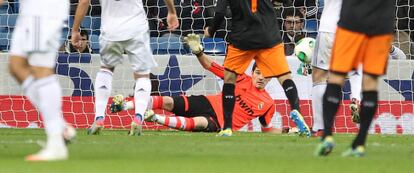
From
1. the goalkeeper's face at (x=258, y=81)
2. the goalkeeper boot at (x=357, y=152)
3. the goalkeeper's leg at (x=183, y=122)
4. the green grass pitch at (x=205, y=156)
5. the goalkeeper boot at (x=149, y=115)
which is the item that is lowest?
the green grass pitch at (x=205, y=156)

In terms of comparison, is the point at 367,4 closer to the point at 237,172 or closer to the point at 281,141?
the point at 237,172

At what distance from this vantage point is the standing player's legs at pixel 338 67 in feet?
25.5

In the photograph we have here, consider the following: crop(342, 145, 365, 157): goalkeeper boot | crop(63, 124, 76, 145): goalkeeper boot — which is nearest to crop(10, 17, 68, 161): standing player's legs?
crop(63, 124, 76, 145): goalkeeper boot

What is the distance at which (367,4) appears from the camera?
7.79m

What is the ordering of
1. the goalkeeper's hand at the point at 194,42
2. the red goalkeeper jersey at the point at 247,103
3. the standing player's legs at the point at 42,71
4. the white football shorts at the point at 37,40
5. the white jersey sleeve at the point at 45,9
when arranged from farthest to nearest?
the red goalkeeper jersey at the point at 247,103 → the goalkeeper's hand at the point at 194,42 → the white jersey sleeve at the point at 45,9 → the white football shorts at the point at 37,40 → the standing player's legs at the point at 42,71

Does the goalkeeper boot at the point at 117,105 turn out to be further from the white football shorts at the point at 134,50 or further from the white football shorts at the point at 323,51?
the white football shorts at the point at 323,51

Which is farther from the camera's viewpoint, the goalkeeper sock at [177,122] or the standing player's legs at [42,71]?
the goalkeeper sock at [177,122]

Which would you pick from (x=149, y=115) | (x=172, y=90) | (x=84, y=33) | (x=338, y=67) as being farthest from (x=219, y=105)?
(x=338, y=67)

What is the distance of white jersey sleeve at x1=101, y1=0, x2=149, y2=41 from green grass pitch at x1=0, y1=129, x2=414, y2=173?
49.2 inches

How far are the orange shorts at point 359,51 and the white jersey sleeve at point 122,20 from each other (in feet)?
12.8

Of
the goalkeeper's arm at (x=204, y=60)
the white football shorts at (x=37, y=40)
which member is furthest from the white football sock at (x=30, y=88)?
the goalkeeper's arm at (x=204, y=60)

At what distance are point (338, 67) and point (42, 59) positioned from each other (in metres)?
2.17

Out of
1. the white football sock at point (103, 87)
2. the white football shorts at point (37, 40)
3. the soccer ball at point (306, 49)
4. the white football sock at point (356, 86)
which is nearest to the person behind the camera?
the white football shorts at point (37, 40)

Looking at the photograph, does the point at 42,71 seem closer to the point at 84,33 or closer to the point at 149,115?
the point at 149,115
